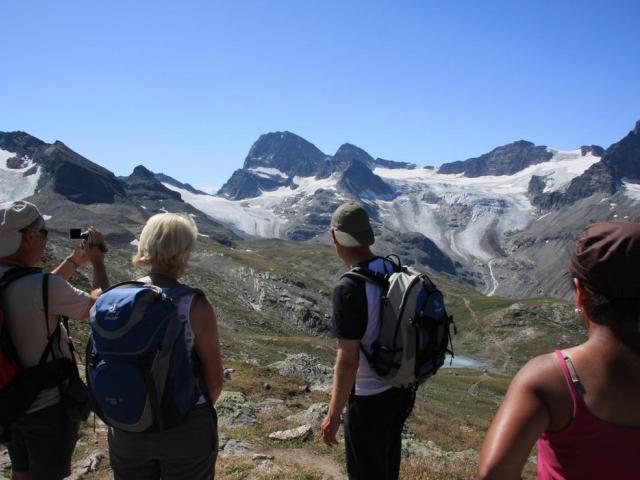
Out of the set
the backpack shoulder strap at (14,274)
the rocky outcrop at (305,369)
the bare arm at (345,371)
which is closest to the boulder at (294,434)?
the bare arm at (345,371)

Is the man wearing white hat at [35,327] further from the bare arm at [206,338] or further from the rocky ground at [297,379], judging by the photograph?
the rocky ground at [297,379]

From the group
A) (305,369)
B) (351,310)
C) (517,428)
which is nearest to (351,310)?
(351,310)

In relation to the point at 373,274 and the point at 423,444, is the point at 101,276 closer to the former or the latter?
the point at 373,274

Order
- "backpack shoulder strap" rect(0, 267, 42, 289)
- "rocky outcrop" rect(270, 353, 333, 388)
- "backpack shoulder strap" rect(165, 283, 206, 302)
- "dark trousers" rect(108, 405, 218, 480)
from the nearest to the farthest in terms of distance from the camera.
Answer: "dark trousers" rect(108, 405, 218, 480) → "backpack shoulder strap" rect(165, 283, 206, 302) → "backpack shoulder strap" rect(0, 267, 42, 289) → "rocky outcrop" rect(270, 353, 333, 388)

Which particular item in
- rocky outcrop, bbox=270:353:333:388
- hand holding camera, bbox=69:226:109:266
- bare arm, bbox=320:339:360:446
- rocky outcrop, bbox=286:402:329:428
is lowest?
rocky outcrop, bbox=270:353:333:388

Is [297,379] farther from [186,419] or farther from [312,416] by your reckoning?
[186,419]

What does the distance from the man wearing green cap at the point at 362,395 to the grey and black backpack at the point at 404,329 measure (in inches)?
4.5

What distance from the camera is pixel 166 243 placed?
568 centimetres

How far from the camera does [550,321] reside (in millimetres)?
131625

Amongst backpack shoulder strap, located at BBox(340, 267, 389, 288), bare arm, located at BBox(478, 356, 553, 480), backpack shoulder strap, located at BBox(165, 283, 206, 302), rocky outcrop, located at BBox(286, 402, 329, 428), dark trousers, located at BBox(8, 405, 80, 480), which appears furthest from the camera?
rocky outcrop, located at BBox(286, 402, 329, 428)

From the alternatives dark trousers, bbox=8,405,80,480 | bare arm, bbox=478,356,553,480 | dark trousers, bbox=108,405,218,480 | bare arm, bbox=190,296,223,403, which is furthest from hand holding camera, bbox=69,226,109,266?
bare arm, bbox=478,356,553,480

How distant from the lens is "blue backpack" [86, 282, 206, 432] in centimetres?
501

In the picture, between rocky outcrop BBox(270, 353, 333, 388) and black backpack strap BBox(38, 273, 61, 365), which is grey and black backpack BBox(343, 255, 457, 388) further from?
rocky outcrop BBox(270, 353, 333, 388)

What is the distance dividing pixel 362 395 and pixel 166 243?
118 inches
